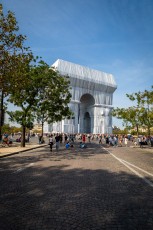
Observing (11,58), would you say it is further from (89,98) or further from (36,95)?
(89,98)

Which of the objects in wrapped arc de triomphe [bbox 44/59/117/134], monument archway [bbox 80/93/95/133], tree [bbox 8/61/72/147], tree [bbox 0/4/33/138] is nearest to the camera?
tree [bbox 0/4/33/138]

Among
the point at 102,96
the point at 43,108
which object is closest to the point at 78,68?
the point at 102,96

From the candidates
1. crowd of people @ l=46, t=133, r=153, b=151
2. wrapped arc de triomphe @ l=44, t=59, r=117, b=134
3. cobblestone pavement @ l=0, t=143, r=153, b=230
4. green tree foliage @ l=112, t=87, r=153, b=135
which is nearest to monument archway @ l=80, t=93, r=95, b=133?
wrapped arc de triomphe @ l=44, t=59, r=117, b=134

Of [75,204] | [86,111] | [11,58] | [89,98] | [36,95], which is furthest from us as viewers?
[86,111]

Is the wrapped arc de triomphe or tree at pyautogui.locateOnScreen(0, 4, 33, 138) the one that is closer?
tree at pyautogui.locateOnScreen(0, 4, 33, 138)

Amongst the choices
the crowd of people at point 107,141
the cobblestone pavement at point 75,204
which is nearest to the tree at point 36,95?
the crowd of people at point 107,141

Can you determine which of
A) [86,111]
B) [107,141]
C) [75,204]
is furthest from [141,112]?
[86,111]

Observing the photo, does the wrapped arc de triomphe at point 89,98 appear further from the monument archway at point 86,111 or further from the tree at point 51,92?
the tree at point 51,92

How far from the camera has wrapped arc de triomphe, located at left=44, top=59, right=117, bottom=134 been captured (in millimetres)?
75750

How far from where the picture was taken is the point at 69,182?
323 inches

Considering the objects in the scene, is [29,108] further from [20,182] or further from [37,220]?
[37,220]

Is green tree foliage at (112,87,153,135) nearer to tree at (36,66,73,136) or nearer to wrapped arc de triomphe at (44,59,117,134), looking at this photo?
tree at (36,66,73,136)

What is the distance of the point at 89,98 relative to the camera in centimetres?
8662

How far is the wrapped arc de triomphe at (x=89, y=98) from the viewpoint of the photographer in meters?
75.8
